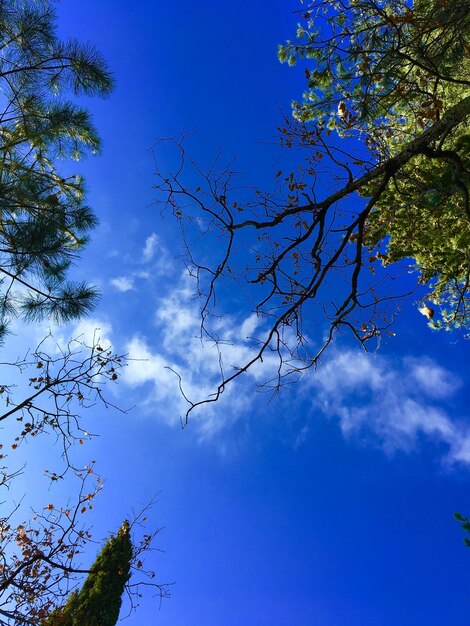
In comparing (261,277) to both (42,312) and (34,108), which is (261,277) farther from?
(34,108)

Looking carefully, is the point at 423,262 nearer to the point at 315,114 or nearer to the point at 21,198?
the point at 315,114

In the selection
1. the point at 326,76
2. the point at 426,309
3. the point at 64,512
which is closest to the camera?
the point at 64,512

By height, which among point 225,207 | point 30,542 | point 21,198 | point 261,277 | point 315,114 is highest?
point 315,114

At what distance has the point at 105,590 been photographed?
32.3 ft

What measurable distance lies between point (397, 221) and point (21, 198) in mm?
7574

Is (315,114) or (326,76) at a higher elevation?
(315,114)

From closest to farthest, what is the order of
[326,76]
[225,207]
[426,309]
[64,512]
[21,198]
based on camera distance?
1. [225,207]
2. [21,198]
3. [64,512]
4. [326,76]
5. [426,309]

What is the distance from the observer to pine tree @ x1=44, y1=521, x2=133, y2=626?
9.66m

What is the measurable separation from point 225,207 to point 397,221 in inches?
256

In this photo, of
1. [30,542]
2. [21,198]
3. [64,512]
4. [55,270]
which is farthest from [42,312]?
[30,542]

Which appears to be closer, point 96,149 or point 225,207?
point 225,207

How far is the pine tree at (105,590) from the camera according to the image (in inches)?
380

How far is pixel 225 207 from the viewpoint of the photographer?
380 centimetres

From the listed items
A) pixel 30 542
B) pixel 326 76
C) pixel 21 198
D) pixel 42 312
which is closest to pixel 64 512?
pixel 30 542
